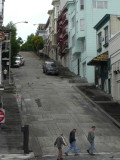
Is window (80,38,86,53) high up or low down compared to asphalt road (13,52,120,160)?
up

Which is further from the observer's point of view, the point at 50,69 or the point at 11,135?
the point at 50,69

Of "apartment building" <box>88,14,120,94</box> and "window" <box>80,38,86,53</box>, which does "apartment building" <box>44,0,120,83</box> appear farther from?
"apartment building" <box>88,14,120,94</box>

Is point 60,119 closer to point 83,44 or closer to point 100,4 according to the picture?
point 83,44

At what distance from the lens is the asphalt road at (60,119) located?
2355cm

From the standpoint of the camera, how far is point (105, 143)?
24703mm

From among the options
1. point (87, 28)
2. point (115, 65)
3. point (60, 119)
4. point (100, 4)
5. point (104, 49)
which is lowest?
point (60, 119)

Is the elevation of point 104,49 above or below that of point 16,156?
above

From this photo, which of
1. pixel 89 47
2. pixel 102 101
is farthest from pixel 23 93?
pixel 89 47

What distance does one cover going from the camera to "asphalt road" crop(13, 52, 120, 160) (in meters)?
23.5

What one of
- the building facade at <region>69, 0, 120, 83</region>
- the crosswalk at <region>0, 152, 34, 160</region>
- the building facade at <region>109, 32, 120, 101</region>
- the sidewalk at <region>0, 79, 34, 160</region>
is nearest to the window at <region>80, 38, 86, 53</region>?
the building facade at <region>69, 0, 120, 83</region>

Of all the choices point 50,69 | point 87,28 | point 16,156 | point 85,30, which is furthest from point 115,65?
point 16,156

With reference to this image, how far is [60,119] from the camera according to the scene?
30703mm

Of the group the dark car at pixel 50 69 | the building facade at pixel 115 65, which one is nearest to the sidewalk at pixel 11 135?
the building facade at pixel 115 65

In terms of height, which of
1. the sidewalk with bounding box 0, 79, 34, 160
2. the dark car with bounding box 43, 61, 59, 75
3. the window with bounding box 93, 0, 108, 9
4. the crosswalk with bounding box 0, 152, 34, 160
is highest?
the window with bounding box 93, 0, 108, 9
